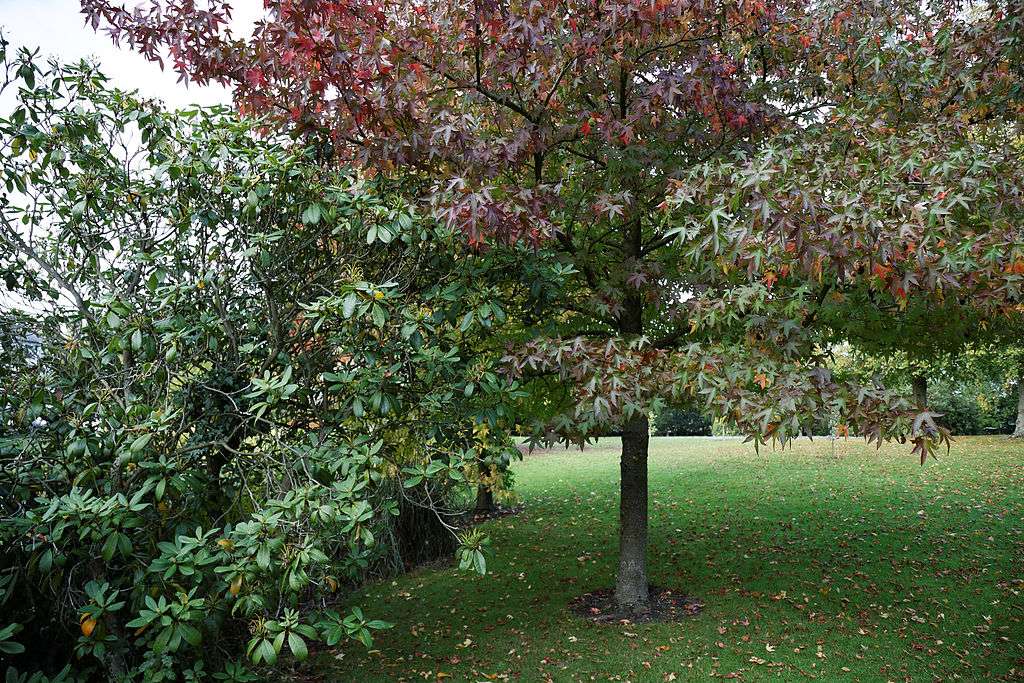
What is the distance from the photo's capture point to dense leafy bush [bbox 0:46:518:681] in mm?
Answer: 3418

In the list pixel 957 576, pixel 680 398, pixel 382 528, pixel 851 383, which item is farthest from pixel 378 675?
pixel 957 576

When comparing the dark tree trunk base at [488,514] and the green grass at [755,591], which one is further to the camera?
the dark tree trunk base at [488,514]

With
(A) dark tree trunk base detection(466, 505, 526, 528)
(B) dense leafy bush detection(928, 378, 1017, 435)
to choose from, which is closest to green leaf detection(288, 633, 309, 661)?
(A) dark tree trunk base detection(466, 505, 526, 528)

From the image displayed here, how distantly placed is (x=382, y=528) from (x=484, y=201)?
15.7 ft

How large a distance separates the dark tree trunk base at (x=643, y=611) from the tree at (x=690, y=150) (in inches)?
6.4

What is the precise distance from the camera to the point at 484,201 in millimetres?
3906

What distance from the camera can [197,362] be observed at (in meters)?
4.00

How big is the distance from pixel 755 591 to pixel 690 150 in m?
4.15

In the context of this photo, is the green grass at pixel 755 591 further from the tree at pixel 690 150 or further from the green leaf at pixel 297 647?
the green leaf at pixel 297 647

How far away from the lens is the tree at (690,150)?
145 inches

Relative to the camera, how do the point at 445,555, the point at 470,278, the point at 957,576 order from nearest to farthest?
the point at 470,278, the point at 957,576, the point at 445,555

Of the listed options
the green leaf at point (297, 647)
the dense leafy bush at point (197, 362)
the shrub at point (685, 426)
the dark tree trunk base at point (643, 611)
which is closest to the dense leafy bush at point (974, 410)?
the shrub at point (685, 426)

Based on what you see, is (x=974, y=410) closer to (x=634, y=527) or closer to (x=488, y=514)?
(x=488, y=514)

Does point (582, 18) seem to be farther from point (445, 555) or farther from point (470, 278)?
point (445, 555)
